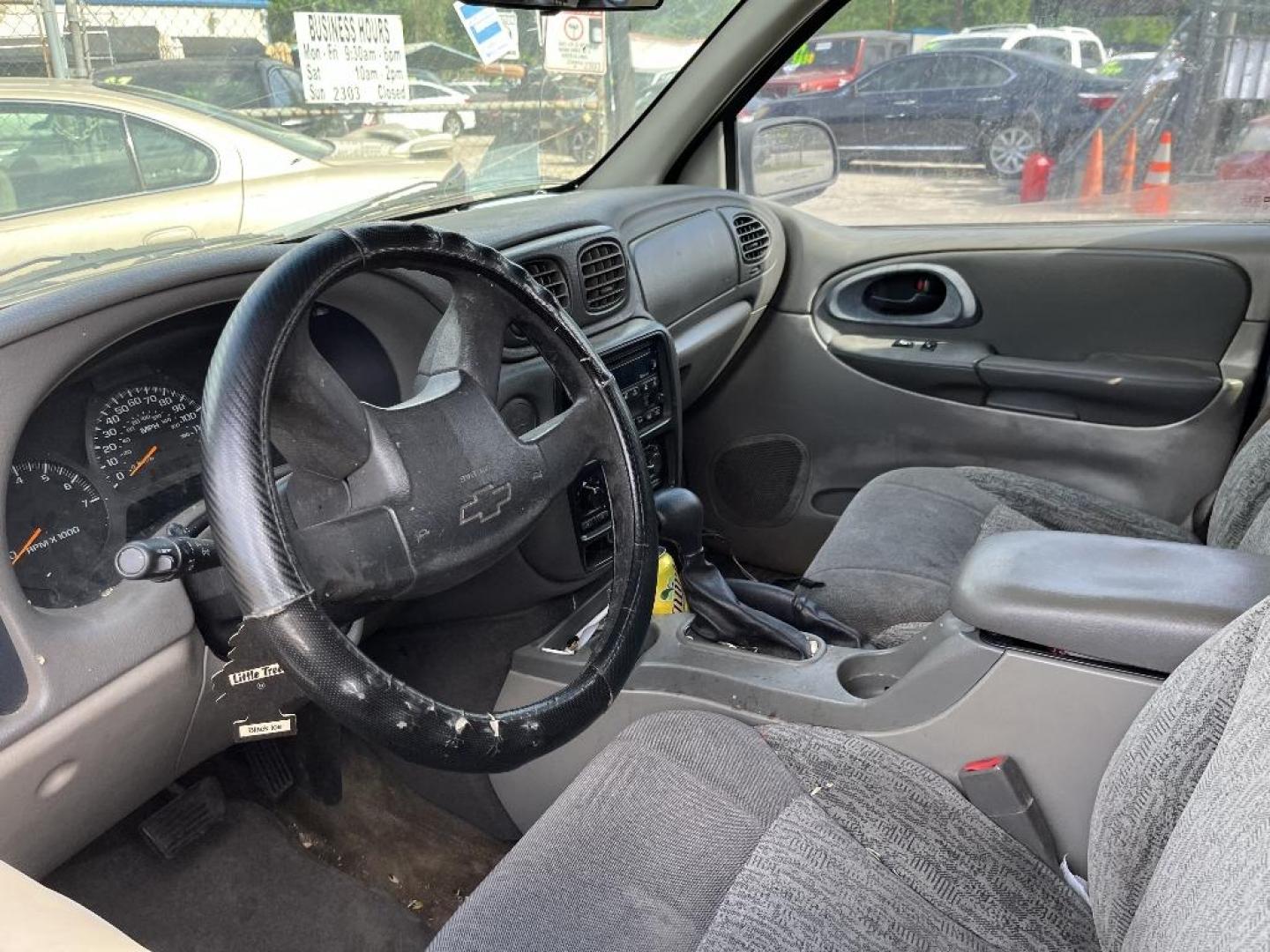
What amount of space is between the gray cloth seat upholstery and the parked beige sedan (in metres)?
1.03

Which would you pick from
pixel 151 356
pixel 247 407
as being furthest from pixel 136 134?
pixel 247 407

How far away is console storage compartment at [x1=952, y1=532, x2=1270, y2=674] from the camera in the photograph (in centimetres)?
113

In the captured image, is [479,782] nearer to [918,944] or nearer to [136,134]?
[918,944]

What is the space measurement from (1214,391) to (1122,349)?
0.65 feet

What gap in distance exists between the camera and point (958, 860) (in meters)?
1.16

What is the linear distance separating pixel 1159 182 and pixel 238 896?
216 cm

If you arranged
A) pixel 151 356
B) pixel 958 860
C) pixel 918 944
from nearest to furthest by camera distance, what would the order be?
pixel 918 944 → pixel 958 860 → pixel 151 356

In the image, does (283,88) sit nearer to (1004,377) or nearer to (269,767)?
(269,767)

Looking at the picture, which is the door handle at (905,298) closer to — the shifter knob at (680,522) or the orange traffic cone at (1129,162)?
the orange traffic cone at (1129,162)

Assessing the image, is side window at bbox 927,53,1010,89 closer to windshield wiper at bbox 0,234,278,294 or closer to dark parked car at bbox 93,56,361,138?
dark parked car at bbox 93,56,361,138

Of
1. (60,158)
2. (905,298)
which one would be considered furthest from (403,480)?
(905,298)

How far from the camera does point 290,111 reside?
178cm

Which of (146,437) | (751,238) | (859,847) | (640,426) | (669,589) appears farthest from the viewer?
(751,238)

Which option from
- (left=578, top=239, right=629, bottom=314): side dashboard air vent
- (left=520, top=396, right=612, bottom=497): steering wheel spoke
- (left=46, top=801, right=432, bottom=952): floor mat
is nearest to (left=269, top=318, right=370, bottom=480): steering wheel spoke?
(left=520, top=396, right=612, bottom=497): steering wheel spoke
